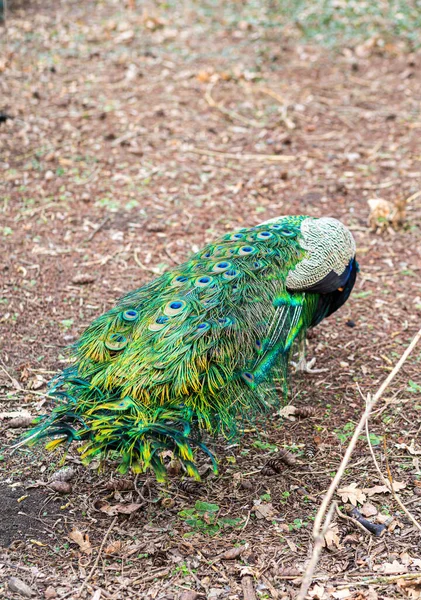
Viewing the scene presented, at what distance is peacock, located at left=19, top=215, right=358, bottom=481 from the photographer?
3242 mm

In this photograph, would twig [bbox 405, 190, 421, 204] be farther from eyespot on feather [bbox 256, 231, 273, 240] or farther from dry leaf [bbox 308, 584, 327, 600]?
dry leaf [bbox 308, 584, 327, 600]

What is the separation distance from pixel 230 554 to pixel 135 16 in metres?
9.33

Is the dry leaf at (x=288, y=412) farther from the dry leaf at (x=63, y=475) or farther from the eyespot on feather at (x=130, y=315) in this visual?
the dry leaf at (x=63, y=475)

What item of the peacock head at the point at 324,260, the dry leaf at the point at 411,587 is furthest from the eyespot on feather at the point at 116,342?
the dry leaf at the point at 411,587

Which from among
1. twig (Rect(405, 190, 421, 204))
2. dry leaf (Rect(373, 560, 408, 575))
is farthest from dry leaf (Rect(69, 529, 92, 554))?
twig (Rect(405, 190, 421, 204))

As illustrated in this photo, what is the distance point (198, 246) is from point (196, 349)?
2791 mm

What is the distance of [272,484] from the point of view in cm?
395

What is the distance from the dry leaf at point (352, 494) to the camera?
3801 mm

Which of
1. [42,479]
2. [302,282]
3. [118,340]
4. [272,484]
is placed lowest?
[272,484]

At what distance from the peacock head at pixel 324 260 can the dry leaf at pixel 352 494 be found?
1217mm

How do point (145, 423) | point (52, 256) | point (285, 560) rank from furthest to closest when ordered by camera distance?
1. point (52, 256)
2. point (285, 560)
3. point (145, 423)

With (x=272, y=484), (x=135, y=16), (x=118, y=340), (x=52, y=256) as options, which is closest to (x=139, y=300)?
(x=118, y=340)

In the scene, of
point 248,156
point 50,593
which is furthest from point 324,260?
point 248,156

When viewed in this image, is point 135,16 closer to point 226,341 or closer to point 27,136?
point 27,136
